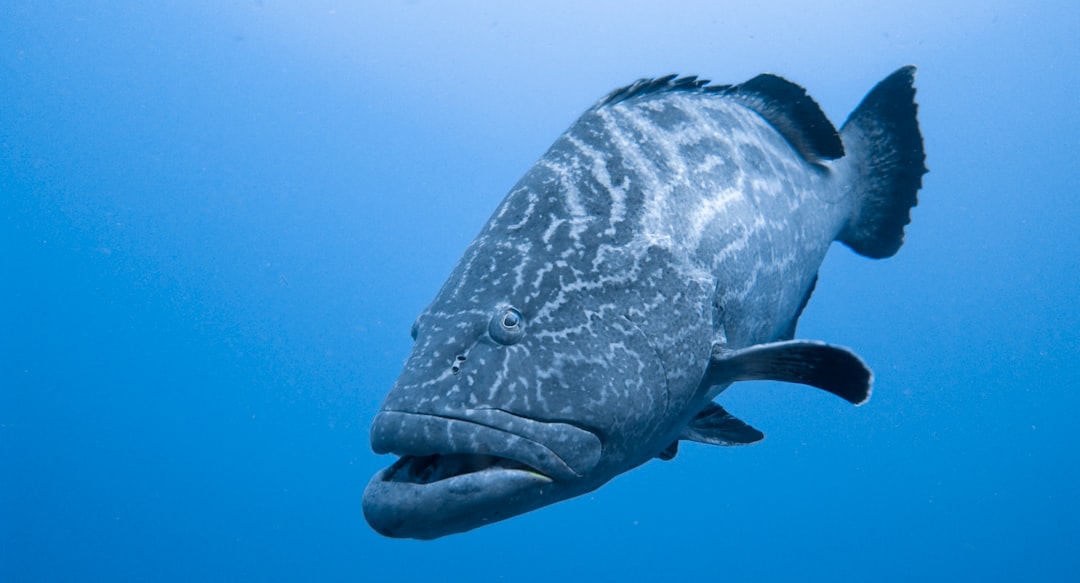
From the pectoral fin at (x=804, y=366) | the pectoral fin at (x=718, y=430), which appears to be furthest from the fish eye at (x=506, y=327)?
the pectoral fin at (x=718, y=430)

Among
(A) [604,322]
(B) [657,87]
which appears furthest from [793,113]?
(A) [604,322]

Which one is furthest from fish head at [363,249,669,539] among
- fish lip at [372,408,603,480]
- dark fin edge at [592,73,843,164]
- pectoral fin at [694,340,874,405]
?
dark fin edge at [592,73,843,164]

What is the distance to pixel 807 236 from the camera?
4367 millimetres

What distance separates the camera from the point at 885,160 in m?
5.11

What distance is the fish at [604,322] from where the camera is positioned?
2.47 metres

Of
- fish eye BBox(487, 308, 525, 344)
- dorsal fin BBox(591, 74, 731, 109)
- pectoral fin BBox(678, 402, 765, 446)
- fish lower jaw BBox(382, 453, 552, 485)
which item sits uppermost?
dorsal fin BBox(591, 74, 731, 109)

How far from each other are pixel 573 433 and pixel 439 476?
0.58 metres

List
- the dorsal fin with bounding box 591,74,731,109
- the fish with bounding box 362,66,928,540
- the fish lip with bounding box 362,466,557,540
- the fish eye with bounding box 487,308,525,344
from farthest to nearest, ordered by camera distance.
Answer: the dorsal fin with bounding box 591,74,731,109, the fish eye with bounding box 487,308,525,344, the fish with bounding box 362,66,928,540, the fish lip with bounding box 362,466,557,540

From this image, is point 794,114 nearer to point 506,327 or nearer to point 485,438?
point 506,327

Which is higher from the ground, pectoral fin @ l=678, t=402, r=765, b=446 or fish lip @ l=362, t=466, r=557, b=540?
pectoral fin @ l=678, t=402, r=765, b=446

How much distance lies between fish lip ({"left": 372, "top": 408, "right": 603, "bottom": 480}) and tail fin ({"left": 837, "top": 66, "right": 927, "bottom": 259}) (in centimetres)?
374

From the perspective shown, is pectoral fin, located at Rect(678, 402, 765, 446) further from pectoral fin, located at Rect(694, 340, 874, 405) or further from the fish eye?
the fish eye

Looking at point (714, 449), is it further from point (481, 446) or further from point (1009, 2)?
point (481, 446)

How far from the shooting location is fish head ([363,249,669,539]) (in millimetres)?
2387
